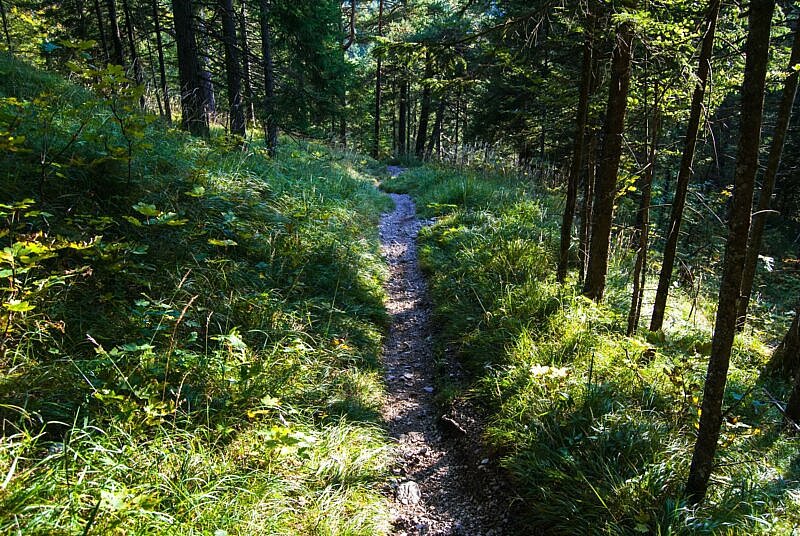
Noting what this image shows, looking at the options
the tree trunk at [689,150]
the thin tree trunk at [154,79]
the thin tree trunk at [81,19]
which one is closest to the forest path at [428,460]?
the tree trunk at [689,150]

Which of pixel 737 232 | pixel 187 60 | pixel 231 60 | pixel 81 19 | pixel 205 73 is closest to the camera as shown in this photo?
pixel 737 232

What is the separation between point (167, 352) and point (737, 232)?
12.0 ft

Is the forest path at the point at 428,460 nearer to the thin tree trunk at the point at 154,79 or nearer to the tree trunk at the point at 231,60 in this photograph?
the thin tree trunk at the point at 154,79

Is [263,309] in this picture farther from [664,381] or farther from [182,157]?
[664,381]

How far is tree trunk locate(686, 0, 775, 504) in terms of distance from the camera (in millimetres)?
1884

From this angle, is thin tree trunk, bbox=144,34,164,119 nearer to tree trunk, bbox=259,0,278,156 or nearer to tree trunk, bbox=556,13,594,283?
tree trunk, bbox=259,0,278,156

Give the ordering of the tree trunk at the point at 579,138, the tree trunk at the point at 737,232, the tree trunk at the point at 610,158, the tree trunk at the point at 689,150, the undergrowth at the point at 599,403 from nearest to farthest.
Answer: the tree trunk at the point at 737,232
the undergrowth at the point at 599,403
the tree trunk at the point at 689,150
the tree trunk at the point at 610,158
the tree trunk at the point at 579,138

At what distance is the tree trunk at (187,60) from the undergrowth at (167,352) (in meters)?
2.07

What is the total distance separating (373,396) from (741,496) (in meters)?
2.78

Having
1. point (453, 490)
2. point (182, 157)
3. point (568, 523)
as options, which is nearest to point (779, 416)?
point (568, 523)

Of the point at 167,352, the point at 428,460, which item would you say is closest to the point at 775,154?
the point at 428,460

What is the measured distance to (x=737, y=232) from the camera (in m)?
2.02

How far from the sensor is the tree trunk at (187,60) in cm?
752

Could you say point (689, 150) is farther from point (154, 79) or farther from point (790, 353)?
point (154, 79)
